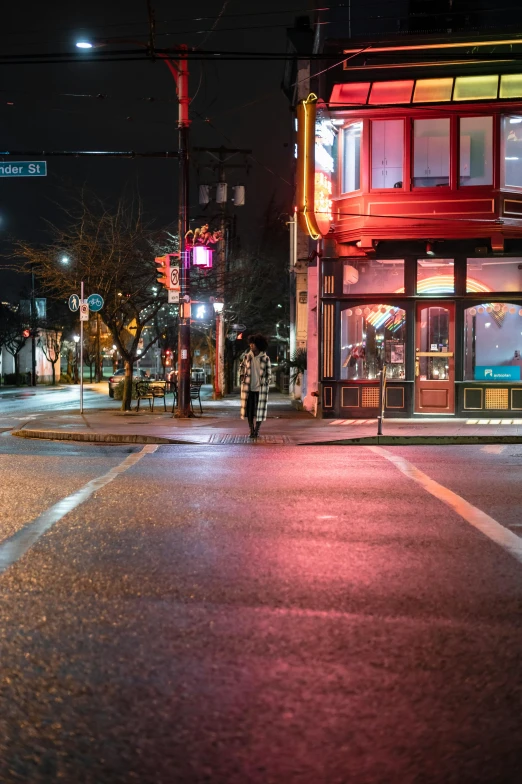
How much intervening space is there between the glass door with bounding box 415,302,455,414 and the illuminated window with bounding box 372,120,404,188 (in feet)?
10.5

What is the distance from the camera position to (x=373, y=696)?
422 centimetres

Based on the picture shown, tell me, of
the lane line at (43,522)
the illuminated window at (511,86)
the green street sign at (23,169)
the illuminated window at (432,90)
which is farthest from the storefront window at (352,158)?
the lane line at (43,522)

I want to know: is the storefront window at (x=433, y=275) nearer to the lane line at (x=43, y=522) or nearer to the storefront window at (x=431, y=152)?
the storefront window at (x=431, y=152)

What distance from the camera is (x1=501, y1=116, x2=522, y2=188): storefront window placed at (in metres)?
20.4

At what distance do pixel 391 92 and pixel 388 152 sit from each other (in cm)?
135

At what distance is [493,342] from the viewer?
855 inches

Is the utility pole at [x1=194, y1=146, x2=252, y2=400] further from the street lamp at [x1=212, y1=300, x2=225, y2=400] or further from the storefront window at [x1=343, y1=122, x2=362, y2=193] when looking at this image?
the storefront window at [x1=343, y1=122, x2=362, y2=193]

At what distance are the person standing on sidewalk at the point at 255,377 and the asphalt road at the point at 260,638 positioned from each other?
6.99 meters

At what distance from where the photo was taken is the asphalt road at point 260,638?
3648mm

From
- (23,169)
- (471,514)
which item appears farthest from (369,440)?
(23,169)

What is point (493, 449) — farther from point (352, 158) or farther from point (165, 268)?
point (165, 268)

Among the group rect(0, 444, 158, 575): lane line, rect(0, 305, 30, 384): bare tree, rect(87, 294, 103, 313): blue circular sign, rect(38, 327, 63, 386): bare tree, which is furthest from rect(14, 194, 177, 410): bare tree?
rect(38, 327, 63, 386): bare tree

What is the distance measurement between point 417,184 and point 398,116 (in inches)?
64.1

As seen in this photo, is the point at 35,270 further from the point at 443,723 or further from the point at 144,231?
the point at 443,723
